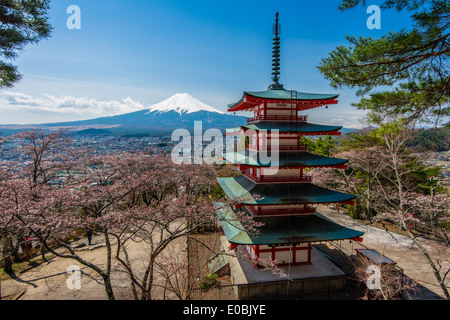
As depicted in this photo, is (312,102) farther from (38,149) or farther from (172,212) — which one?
(38,149)

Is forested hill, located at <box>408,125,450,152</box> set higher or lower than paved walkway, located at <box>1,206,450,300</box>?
higher

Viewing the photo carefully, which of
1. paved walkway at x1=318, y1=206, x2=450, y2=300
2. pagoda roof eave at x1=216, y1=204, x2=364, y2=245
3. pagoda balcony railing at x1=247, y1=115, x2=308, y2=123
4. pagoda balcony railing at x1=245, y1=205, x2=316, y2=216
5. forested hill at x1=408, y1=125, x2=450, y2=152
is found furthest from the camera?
pagoda balcony railing at x1=247, y1=115, x2=308, y2=123

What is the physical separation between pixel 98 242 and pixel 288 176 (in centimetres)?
1394

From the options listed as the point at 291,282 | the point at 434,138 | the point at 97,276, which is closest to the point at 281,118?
the point at 434,138

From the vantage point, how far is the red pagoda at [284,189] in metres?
9.30

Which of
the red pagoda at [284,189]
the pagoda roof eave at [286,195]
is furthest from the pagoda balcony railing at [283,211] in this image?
the pagoda roof eave at [286,195]

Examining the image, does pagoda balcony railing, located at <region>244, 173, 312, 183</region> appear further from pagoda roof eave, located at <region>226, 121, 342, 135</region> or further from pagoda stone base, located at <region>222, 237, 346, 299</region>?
pagoda stone base, located at <region>222, 237, 346, 299</region>

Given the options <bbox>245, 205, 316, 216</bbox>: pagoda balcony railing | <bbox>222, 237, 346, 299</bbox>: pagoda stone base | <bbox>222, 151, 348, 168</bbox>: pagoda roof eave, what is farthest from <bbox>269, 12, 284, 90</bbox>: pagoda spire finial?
<bbox>222, 237, 346, 299</bbox>: pagoda stone base

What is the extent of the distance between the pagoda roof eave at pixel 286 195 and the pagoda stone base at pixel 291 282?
8.68ft

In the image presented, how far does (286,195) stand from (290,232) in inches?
64.4

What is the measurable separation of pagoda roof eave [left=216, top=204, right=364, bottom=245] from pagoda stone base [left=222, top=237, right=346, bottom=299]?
1077 millimetres

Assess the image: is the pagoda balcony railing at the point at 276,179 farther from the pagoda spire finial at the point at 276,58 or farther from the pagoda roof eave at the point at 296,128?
the pagoda spire finial at the point at 276,58

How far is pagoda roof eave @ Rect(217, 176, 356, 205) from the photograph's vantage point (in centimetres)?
920
